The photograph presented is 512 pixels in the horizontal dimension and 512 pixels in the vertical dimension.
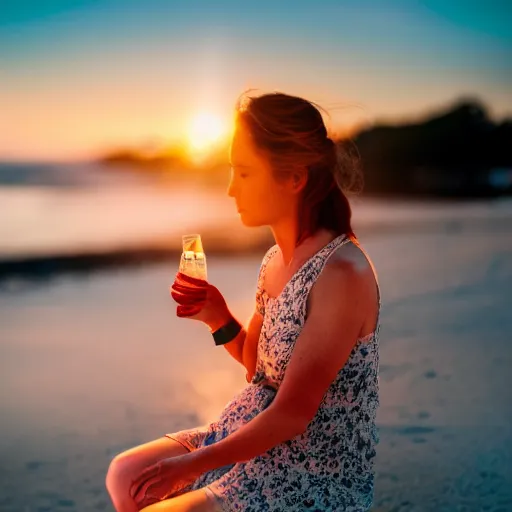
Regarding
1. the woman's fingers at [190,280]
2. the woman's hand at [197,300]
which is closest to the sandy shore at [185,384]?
the woman's hand at [197,300]

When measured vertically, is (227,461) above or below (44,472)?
above

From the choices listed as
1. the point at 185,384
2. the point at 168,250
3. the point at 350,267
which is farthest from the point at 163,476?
the point at 168,250

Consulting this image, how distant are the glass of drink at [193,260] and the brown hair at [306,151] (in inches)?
14.0

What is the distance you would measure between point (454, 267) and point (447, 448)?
256 inches

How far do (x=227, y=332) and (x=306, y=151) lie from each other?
76 cm

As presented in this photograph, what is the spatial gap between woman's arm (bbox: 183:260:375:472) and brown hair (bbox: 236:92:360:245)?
29 cm

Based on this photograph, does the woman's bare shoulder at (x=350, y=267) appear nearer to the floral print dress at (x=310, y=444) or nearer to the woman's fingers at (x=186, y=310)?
the floral print dress at (x=310, y=444)

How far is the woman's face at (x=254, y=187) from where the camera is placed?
234 centimetres

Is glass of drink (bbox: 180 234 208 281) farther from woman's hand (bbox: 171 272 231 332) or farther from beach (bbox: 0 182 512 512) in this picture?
beach (bbox: 0 182 512 512)

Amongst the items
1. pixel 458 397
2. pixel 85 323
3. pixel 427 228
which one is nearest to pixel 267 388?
pixel 458 397

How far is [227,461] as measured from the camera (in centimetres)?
215

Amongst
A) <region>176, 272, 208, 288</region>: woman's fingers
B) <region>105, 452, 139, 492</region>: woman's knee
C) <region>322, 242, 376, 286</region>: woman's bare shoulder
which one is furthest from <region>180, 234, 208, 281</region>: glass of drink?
<region>105, 452, 139, 492</region>: woman's knee

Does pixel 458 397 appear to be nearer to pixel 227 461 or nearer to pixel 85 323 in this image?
pixel 227 461

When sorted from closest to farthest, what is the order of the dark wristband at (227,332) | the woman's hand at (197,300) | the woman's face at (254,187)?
1. the woman's face at (254,187)
2. the woman's hand at (197,300)
3. the dark wristband at (227,332)
